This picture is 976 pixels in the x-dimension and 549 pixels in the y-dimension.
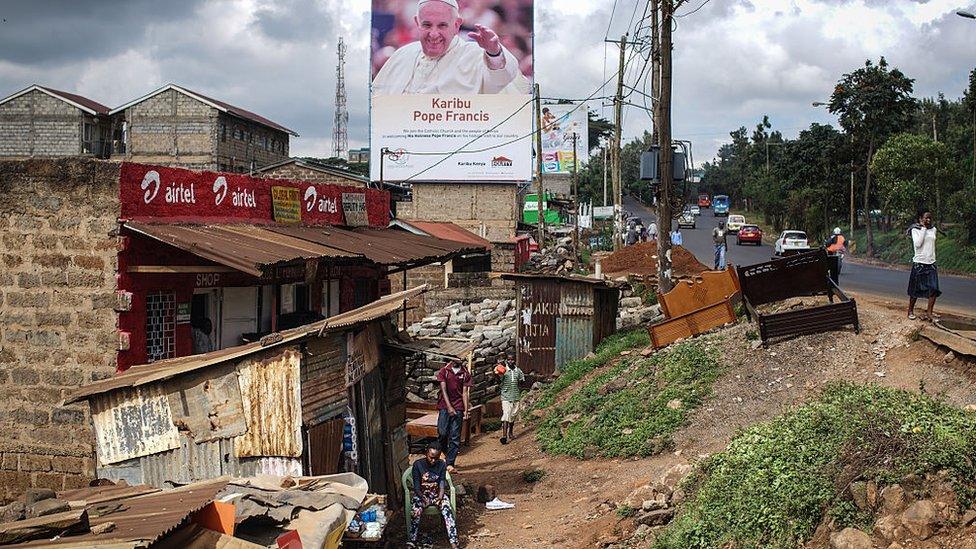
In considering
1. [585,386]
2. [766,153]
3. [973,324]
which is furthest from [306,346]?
[766,153]

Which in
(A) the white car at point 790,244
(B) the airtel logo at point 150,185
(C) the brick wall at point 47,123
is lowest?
(A) the white car at point 790,244

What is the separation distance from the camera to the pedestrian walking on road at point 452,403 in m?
14.0

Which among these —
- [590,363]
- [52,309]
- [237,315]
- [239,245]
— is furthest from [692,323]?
[52,309]

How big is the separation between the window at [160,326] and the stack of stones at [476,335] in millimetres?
6524

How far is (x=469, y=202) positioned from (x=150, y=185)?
4047 cm

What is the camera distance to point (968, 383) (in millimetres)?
11062

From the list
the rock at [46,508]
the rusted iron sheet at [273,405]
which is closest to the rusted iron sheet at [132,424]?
the rusted iron sheet at [273,405]

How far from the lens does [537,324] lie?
846 inches

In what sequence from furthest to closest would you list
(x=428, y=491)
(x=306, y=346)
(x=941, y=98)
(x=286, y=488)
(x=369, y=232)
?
(x=941, y=98)
(x=369, y=232)
(x=428, y=491)
(x=306, y=346)
(x=286, y=488)

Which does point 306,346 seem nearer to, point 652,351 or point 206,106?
point 652,351

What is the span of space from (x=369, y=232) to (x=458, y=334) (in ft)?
14.4

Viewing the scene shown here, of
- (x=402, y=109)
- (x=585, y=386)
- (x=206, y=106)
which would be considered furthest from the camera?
(x=402, y=109)

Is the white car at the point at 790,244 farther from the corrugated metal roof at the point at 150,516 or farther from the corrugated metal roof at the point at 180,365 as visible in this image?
the corrugated metal roof at the point at 150,516

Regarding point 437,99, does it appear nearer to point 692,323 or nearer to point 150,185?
point 692,323
